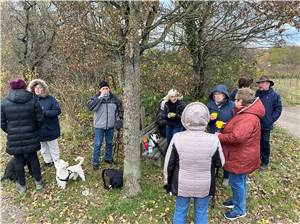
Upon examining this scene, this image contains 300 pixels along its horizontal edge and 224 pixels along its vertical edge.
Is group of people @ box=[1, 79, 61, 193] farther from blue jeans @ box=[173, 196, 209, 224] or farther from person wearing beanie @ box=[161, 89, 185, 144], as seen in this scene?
blue jeans @ box=[173, 196, 209, 224]

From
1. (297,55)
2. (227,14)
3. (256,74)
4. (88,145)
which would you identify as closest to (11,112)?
(88,145)

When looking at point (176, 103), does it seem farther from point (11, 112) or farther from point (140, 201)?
point (11, 112)

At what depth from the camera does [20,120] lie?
16.3 feet

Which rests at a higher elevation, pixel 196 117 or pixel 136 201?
pixel 196 117

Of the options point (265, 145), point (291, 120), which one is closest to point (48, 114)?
point (265, 145)

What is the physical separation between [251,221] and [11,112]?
4.21 m

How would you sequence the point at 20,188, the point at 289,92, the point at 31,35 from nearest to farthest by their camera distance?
1. the point at 20,188
2. the point at 31,35
3. the point at 289,92

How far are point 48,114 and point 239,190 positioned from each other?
3.56 meters

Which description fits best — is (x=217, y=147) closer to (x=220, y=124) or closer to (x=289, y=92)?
(x=220, y=124)

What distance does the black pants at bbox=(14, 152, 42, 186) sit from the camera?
5210 millimetres

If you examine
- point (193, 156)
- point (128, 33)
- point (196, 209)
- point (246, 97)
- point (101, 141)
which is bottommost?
point (196, 209)

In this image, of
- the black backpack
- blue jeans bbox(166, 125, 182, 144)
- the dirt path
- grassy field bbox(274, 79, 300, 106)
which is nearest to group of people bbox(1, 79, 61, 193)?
the black backpack

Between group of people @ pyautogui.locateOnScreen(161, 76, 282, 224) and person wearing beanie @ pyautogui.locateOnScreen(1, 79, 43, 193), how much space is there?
2.43 meters

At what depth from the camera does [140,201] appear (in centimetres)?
503
